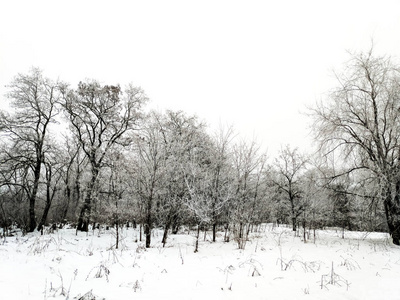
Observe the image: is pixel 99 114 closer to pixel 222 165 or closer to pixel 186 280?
pixel 222 165

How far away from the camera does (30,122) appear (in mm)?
18281

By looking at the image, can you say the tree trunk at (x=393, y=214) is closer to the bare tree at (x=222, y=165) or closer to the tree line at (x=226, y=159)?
the tree line at (x=226, y=159)

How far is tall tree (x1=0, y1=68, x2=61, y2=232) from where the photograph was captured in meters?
17.2

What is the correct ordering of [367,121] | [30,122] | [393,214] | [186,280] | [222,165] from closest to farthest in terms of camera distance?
[186,280], [393,214], [367,121], [222,165], [30,122]

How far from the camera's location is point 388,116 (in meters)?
11.3

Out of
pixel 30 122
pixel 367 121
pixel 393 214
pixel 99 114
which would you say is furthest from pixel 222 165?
pixel 30 122

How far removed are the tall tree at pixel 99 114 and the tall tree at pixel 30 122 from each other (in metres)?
1.52

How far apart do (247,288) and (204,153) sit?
1232 cm

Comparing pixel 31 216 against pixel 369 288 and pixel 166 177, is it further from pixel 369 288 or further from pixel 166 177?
pixel 369 288

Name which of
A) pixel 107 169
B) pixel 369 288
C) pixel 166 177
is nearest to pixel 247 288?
pixel 369 288

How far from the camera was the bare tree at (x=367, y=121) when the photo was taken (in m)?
10.8

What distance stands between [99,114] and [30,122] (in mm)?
5358

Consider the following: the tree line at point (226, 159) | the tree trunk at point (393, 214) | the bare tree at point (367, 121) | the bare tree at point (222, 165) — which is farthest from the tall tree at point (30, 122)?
the tree trunk at point (393, 214)

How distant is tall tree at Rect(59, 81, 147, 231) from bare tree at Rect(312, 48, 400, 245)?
14.2m
